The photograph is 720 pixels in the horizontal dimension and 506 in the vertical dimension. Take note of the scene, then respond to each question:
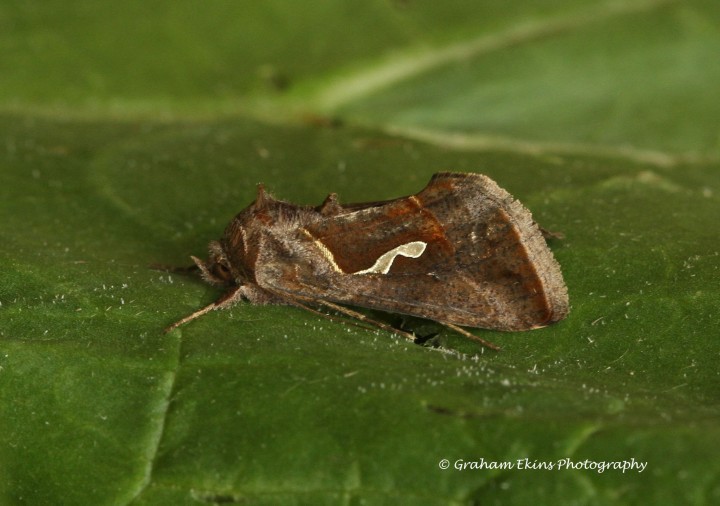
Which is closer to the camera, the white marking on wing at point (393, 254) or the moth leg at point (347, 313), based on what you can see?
the moth leg at point (347, 313)

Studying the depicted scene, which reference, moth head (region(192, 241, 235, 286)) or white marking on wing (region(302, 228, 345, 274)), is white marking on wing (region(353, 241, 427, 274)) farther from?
moth head (region(192, 241, 235, 286))

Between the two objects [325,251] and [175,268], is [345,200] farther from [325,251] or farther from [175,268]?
[175,268]

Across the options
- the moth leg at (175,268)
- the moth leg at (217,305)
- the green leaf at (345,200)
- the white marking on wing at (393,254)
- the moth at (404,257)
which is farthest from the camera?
the moth leg at (175,268)

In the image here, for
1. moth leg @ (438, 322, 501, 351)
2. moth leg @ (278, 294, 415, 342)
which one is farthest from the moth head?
moth leg @ (438, 322, 501, 351)

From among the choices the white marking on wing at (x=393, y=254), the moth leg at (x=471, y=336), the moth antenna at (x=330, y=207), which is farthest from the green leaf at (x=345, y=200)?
the moth antenna at (x=330, y=207)

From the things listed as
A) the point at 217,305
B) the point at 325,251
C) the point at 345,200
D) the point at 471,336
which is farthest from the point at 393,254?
the point at 345,200

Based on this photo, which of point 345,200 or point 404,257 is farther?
point 345,200

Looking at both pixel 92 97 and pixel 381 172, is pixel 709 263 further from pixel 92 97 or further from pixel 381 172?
pixel 92 97

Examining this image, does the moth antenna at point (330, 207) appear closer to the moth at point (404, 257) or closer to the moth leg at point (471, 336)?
the moth at point (404, 257)
